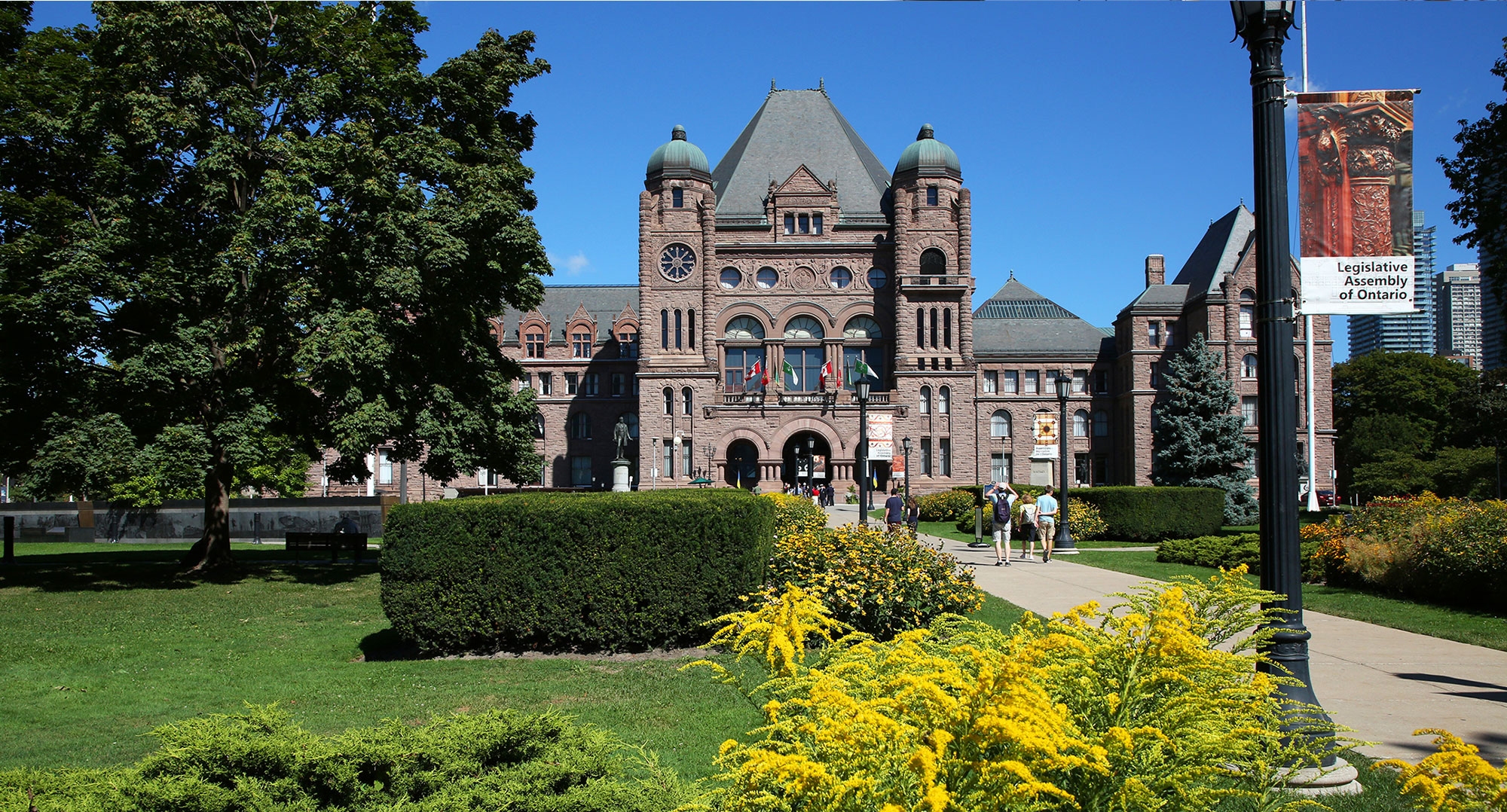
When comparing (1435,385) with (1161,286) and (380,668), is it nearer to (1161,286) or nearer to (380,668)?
(1161,286)

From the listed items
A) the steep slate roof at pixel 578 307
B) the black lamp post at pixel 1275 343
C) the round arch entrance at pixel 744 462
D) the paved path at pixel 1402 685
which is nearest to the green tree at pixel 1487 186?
the paved path at pixel 1402 685

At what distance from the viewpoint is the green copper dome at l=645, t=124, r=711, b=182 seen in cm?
5719

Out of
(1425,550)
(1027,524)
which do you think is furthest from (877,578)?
(1027,524)

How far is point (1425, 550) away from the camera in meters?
14.0

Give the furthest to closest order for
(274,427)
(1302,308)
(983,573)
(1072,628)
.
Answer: (274,427) < (983,573) < (1302,308) < (1072,628)

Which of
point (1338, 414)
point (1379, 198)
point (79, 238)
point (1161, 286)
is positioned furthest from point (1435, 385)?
point (79, 238)

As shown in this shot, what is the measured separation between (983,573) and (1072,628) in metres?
15.4

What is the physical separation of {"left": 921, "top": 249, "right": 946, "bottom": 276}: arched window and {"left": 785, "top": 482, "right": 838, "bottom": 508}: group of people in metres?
15.5

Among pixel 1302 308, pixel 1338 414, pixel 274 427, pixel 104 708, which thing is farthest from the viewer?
pixel 1338 414

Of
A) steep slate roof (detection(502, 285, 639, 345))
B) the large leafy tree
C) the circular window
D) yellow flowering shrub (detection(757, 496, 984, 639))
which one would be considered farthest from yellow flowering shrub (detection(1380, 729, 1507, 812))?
steep slate roof (detection(502, 285, 639, 345))

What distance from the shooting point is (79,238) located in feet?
57.6

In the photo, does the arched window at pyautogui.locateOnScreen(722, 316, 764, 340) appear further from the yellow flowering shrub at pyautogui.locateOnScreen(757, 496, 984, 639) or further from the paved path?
the yellow flowering shrub at pyautogui.locateOnScreen(757, 496, 984, 639)

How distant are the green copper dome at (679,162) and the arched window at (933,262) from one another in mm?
15176

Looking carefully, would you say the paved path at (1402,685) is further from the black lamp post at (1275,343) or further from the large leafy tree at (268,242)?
the large leafy tree at (268,242)
